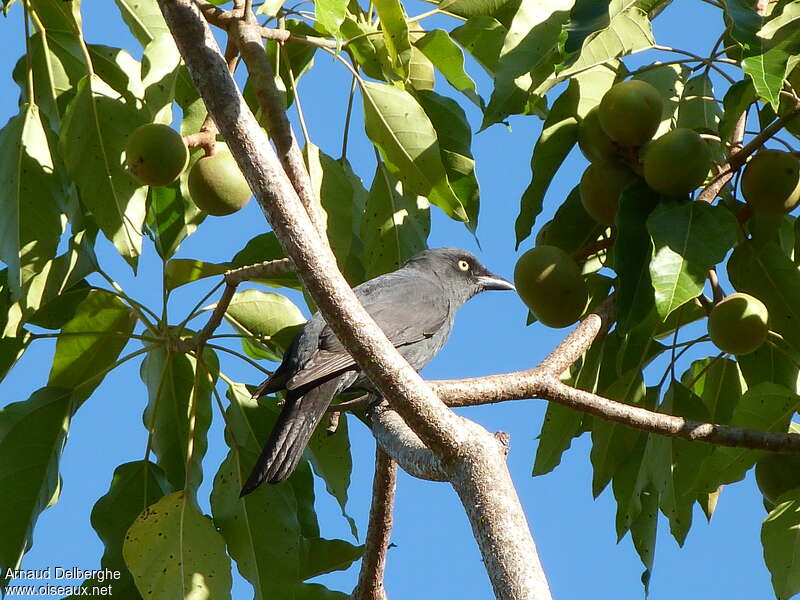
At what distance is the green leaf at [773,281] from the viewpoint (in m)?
3.68

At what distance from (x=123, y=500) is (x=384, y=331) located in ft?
4.93

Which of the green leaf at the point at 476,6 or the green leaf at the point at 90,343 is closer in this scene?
the green leaf at the point at 476,6

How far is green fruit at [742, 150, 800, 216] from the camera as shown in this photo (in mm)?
3502

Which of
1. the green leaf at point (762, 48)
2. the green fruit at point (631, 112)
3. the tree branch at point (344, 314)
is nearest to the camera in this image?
the tree branch at point (344, 314)

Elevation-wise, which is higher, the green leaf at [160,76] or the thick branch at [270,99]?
the green leaf at [160,76]

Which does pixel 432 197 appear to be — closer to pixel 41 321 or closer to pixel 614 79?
pixel 614 79

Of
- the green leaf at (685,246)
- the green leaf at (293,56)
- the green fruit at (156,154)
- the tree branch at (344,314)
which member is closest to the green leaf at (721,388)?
the green leaf at (685,246)

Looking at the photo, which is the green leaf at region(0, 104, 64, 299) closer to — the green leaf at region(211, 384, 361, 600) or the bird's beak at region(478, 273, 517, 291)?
the green leaf at region(211, 384, 361, 600)

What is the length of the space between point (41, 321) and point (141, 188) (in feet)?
3.32

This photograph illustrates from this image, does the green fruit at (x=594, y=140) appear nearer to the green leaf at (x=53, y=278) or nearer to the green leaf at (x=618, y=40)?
the green leaf at (x=618, y=40)

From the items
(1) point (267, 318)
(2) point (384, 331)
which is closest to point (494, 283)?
(2) point (384, 331)

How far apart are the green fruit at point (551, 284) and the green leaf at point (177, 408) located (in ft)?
4.51

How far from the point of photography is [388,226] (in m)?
4.32

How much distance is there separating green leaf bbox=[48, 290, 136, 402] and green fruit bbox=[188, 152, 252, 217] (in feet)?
2.56
